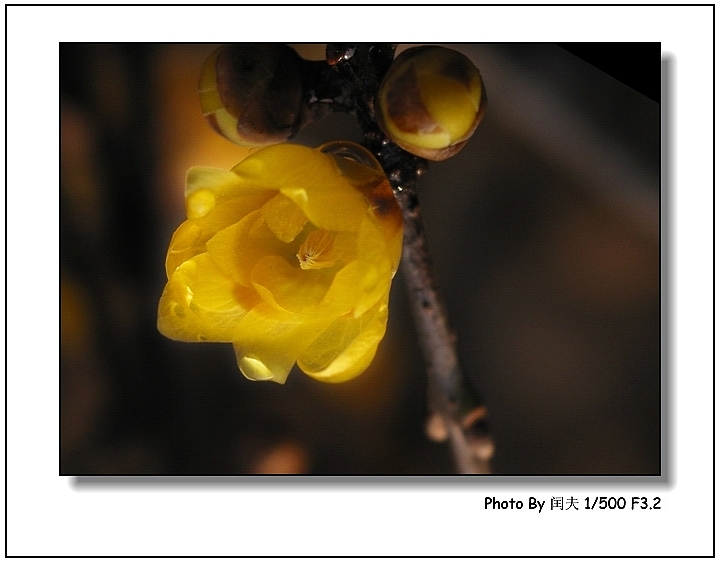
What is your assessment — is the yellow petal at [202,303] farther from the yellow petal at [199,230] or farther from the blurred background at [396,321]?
the blurred background at [396,321]

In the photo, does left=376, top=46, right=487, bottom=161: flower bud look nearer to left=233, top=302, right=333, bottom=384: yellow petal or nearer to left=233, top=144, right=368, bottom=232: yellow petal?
left=233, top=144, right=368, bottom=232: yellow petal

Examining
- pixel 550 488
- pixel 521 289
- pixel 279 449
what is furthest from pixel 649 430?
pixel 279 449

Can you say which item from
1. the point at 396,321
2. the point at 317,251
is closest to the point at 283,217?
the point at 317,251

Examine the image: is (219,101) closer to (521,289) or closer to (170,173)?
(170,173)

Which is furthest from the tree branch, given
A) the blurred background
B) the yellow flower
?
the blurred background

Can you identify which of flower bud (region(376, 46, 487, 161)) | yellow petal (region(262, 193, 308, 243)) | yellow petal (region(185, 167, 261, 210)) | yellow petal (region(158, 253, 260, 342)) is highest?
flower bud (region(376, 46, 487, 161))

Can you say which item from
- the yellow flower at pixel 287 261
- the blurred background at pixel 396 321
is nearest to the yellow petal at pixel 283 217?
the yellow flower at pixel 287 261
